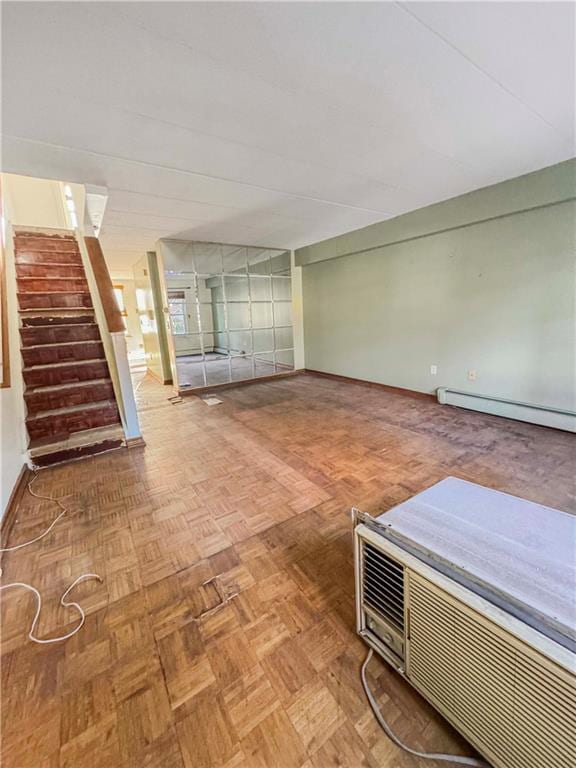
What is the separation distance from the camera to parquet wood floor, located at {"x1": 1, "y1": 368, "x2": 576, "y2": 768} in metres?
0.93

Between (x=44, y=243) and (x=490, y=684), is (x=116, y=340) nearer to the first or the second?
(x=44, y=243)

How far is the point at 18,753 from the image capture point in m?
0.90

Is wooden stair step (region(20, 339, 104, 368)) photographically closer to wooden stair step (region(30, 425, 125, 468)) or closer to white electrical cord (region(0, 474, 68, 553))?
wooden stair step (region(30, 425, 125, 468))

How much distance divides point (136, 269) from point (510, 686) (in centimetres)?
791

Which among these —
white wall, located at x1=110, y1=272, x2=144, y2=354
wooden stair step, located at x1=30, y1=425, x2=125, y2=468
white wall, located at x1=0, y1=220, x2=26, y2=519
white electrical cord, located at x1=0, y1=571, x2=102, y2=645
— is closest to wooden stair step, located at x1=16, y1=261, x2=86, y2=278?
white wall, located at x1=0, y1=220, x2=26, y2=519

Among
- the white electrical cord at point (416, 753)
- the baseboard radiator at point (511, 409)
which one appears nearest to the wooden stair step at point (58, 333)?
the white electrical cord at point (416, 753)

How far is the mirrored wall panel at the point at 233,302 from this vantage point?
5.08 m

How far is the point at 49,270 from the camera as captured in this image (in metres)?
3.92

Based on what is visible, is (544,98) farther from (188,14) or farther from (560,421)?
(560,421)

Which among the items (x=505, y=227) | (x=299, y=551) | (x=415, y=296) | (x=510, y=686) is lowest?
(x=299, y=551)

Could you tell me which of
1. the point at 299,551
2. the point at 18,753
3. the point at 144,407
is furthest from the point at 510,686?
the point at 144,407

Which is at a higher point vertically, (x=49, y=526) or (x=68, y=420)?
(x=68, y=420)

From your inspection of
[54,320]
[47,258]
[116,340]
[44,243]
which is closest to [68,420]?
[116,340]

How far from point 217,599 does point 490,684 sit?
3.54 feet
